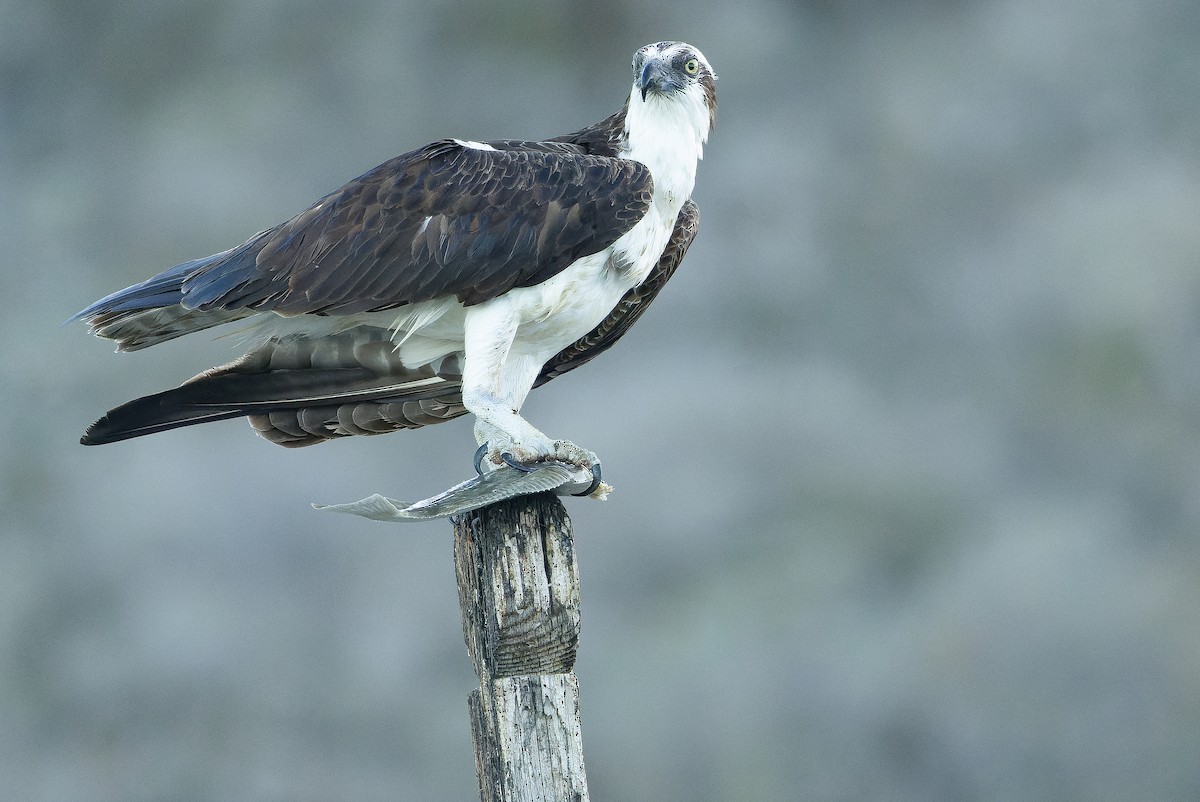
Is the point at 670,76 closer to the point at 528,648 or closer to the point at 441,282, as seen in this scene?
the point at 441,282

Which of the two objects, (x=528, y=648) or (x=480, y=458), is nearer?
(x=528, y=648)

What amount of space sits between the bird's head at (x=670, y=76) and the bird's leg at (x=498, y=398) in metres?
0.71

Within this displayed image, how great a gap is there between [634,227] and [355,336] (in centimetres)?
88

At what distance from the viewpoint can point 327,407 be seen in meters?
3.69

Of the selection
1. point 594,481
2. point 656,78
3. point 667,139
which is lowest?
point 594,481

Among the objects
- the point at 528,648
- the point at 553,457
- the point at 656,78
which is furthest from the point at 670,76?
the point at 528,648

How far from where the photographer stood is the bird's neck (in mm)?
3458

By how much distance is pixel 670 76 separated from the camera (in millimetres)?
3432

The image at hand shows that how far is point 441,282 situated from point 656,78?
0.80 meters

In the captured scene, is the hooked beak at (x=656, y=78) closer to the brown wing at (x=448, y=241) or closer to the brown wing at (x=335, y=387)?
the brown wing at (x=448, y=241)

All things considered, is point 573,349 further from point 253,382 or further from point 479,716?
point 479,716

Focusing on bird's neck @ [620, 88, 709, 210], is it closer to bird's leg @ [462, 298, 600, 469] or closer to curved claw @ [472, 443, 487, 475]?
bird's leg @ [462, 298, 600, 469]

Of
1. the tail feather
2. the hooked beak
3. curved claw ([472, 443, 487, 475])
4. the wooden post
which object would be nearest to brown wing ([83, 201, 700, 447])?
the tail feather

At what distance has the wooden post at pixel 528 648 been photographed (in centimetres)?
300
